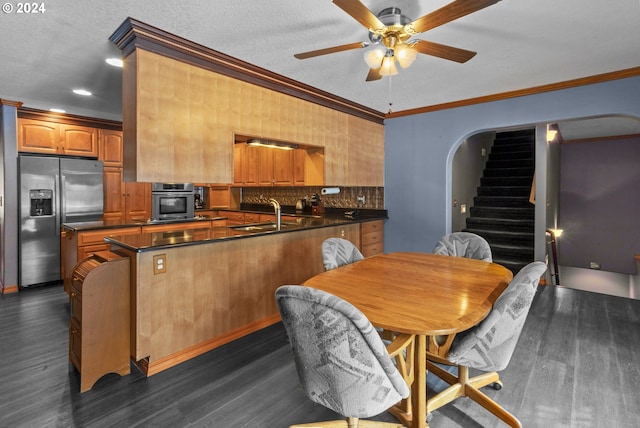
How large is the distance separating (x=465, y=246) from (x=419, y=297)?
153 centimetres

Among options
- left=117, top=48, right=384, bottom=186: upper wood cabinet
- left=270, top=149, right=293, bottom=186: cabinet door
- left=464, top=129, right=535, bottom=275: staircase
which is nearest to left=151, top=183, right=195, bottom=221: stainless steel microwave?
left=270, top=149, right=293, bottom=186: cabinet door

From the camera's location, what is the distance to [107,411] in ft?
6.15

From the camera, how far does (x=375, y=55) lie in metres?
1.98

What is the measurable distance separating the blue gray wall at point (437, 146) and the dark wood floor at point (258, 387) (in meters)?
1.91

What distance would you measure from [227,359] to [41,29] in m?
2.67

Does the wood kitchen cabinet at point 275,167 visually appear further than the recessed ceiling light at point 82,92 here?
Yes

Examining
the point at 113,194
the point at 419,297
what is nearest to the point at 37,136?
the point at 113,194

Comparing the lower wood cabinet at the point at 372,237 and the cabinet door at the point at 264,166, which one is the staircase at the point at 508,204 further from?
the cabinet door at the point at 264,166

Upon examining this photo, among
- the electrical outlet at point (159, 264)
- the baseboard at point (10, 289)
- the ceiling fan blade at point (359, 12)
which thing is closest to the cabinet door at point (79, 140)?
the baseboard at point (10, 289)

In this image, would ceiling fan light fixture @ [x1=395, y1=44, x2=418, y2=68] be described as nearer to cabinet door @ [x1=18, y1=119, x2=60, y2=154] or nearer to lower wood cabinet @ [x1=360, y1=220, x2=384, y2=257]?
lower wood cabinet @ [x1=360, y1=220, x2=384, y2=257]

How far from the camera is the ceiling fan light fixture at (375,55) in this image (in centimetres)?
197

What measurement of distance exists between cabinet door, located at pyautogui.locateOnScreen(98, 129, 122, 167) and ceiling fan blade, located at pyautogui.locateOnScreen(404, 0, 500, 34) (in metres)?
4.97

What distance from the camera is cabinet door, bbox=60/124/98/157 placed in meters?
4.71

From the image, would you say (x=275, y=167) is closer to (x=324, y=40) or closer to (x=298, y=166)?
(x=298, y=166)
